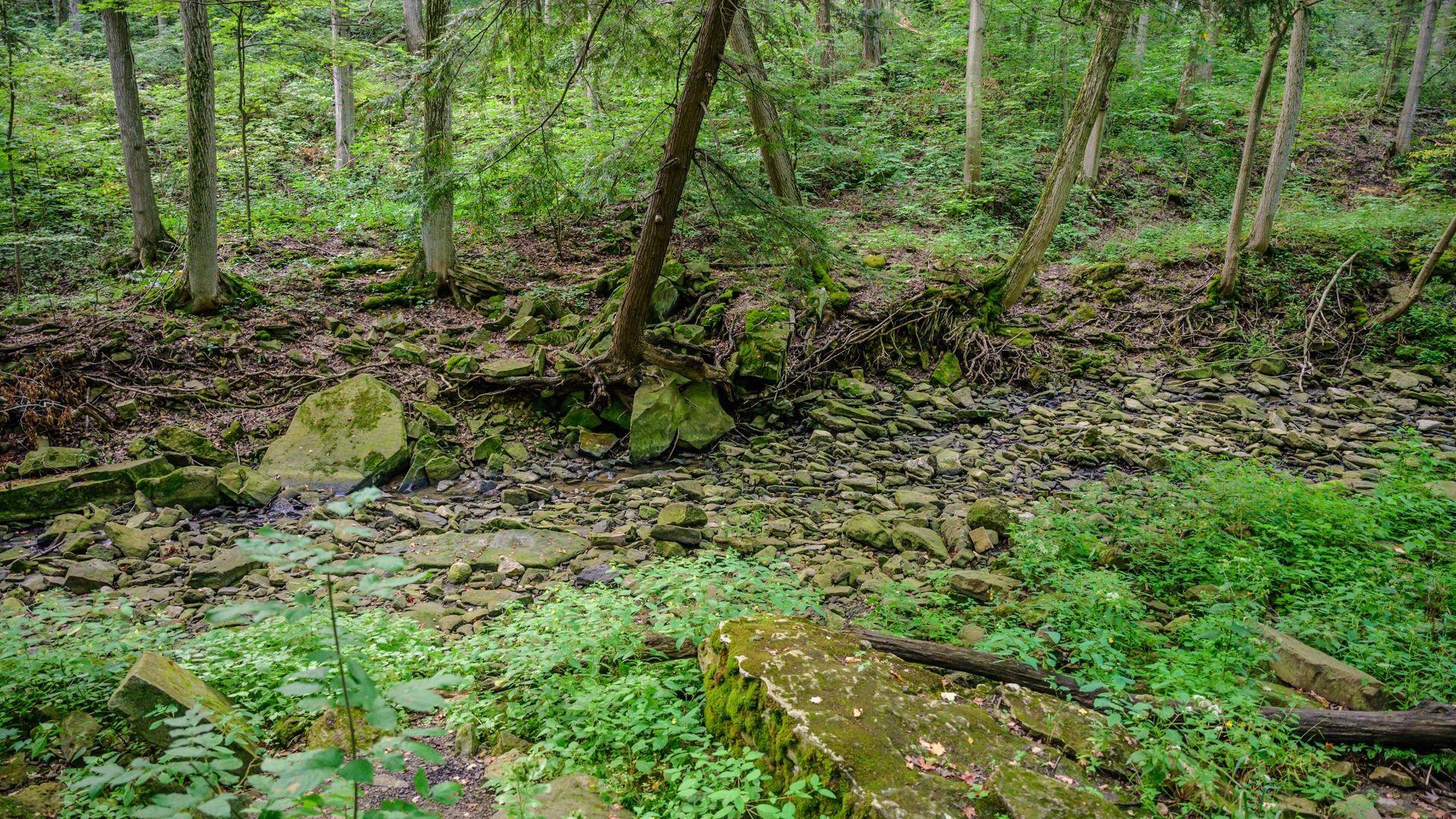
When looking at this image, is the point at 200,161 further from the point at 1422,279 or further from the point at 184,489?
the point at 1422,279

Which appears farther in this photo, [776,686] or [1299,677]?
[1299,677]

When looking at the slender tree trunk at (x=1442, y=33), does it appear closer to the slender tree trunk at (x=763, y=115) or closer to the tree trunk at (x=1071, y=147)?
the tree trunk at (x=1071, y=147)

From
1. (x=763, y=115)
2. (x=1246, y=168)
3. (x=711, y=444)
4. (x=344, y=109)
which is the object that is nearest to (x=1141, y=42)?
(x=1246, y=168)

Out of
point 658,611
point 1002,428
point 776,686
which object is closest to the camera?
point 776,686

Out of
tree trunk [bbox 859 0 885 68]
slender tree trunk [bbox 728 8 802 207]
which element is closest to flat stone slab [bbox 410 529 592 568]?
slender tree trunk [bbox 728 8 802 207]

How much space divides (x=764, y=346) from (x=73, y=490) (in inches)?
293

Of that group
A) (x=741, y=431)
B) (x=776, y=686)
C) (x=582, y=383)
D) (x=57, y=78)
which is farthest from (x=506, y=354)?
(x=57, y=78)

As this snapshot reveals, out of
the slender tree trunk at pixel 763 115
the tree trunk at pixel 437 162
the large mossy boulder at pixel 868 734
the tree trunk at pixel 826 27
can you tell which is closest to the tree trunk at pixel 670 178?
the slender tree trunk at pixel 763 115

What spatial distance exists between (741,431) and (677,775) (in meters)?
6.50

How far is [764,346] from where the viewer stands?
374 inches

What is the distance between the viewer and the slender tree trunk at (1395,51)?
19.6 meters

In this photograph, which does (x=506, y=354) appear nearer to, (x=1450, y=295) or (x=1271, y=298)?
(x=1271, y=298)

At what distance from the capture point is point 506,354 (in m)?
9.76

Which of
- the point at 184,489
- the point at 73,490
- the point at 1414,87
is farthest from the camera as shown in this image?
the point at 1414,87
